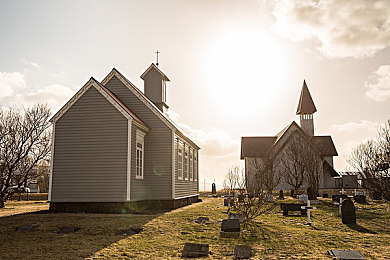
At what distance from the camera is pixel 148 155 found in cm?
1953

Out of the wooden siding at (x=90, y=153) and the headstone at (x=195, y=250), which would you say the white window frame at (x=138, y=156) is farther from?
the headstone at (x=195, y=250)

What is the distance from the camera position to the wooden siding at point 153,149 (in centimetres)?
1911

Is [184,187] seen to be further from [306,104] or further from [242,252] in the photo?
[306,104]

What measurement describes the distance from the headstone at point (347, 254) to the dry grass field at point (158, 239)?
20 centimetres

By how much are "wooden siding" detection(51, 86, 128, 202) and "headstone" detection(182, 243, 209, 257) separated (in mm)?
7821

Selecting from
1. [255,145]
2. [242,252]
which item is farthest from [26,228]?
[255,145]

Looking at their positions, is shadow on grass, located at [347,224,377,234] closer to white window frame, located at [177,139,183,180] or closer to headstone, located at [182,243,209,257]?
headstone, located at [182,243,209,257]

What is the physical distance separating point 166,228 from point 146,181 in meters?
7.17

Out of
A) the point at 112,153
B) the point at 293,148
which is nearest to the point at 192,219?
the point at 112,153

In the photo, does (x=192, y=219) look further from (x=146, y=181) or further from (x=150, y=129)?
(x=150, y=129)

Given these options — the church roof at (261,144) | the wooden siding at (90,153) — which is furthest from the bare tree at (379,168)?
the church roof at (261,144)

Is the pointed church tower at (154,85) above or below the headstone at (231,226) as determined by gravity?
above

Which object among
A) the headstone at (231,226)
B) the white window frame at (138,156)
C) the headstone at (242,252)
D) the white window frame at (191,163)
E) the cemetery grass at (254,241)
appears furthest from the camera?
the white window frame at (191,163)

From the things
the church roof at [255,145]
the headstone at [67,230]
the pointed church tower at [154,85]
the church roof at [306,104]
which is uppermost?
the church roof at [306,104]
